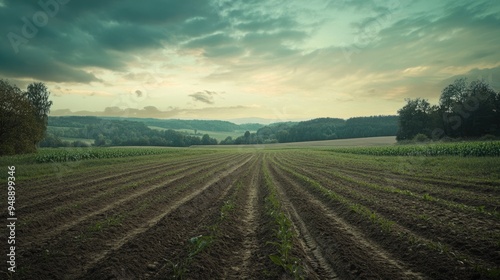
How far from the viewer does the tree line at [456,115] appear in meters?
63.5

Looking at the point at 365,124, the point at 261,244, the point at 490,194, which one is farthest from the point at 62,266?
the point at 365,124

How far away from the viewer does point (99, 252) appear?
7.38 metres

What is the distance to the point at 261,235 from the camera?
356 inches

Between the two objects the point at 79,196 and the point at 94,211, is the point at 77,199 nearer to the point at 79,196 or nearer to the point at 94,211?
the point at 79,196

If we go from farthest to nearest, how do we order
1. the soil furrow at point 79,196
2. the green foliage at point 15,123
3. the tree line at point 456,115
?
the tree line at point 456,115
the green foliage at point 15,123
the soil furrow at point 79,196

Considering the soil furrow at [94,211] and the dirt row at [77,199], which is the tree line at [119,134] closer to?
the dirt row at [77,199]

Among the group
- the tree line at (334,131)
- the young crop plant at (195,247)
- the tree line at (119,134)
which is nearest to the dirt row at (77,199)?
the young crop plant at (195,247)

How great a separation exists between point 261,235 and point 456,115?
79.6 m

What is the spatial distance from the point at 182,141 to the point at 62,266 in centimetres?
13621

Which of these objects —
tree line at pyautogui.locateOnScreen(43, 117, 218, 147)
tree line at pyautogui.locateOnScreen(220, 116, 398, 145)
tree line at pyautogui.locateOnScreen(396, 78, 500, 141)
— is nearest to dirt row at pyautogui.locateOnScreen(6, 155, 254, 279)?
tree line at pyautogui.locateOnScreen(396, 78, 500, 141)

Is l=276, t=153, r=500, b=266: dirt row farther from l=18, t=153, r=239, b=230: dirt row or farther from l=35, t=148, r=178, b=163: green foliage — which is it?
l=35, t=148, r=178, b=163: green foliage

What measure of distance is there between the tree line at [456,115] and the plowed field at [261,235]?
211ft

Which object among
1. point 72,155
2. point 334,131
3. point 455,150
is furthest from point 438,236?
point 334,131

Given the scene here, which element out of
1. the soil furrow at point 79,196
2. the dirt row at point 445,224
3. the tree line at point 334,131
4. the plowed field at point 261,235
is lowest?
the soil furrow at point 79,196
